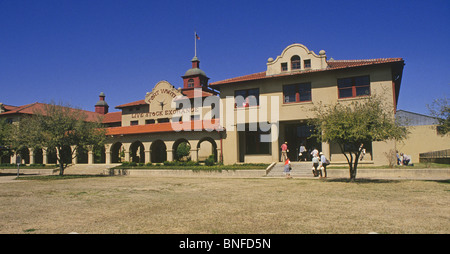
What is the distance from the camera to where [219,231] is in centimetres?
641

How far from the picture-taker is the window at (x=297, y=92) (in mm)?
27797

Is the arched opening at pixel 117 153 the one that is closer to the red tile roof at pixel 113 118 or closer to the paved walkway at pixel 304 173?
the paved walkway at pixel 304 173

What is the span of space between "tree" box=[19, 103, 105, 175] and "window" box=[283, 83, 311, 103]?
16.7 m

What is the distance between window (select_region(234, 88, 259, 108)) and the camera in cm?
2958

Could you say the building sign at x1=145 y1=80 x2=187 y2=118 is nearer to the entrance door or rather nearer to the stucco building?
the stucco building

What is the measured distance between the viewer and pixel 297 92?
28.1 m

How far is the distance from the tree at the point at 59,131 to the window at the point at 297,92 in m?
16.7

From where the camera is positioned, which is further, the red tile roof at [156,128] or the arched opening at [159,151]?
the arched opening at [159,151]

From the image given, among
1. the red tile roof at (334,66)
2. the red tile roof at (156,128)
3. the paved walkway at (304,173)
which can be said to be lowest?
the paved walkway at (304,173)

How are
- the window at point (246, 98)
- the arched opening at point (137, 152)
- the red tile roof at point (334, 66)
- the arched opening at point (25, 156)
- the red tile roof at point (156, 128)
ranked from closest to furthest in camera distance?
the red tile roof at point (334, 66), the window at point (246, 98), the red tile roof at point (156, 128), the arched opening at point (137, 152), the arched opening at point (25, 156)

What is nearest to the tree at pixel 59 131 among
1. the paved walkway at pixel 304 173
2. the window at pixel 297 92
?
the paved walkway at pixel 304 173

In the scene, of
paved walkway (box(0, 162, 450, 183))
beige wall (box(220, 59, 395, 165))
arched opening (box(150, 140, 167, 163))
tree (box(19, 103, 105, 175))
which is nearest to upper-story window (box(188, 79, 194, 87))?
arched opening (box(150, 140, 167, 163))

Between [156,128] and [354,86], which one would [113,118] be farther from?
[354,86]
